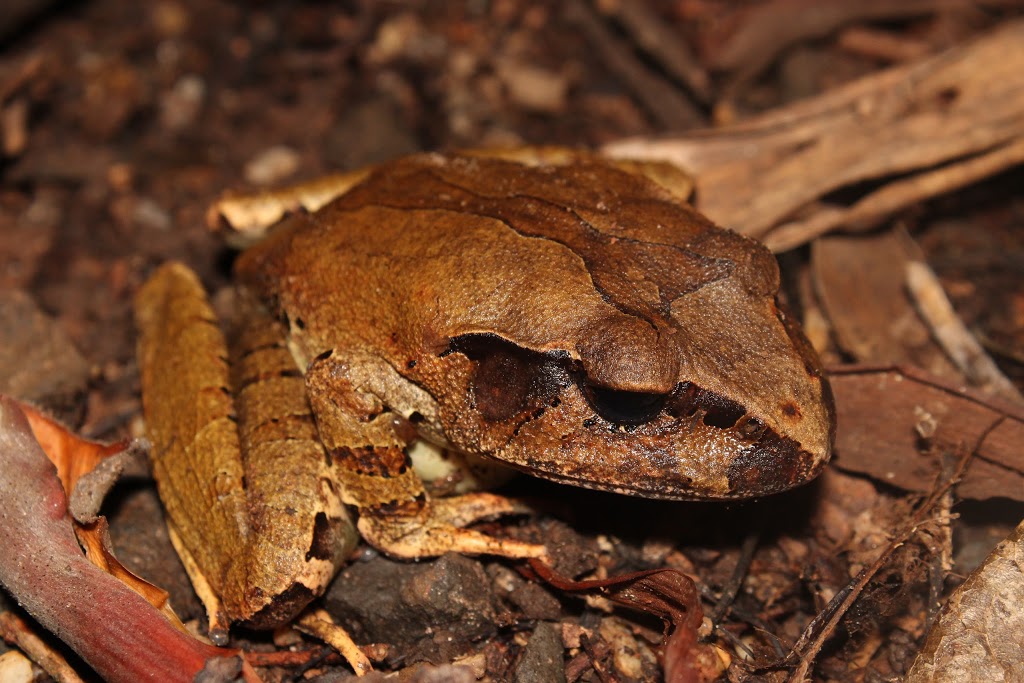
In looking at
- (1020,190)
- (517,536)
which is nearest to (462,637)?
(517,536)

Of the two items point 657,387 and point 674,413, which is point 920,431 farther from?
point 657,387

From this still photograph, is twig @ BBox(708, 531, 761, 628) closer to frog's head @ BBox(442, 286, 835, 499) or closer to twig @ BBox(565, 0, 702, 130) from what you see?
frog's head @ BBox(442, 286, 835, 499)

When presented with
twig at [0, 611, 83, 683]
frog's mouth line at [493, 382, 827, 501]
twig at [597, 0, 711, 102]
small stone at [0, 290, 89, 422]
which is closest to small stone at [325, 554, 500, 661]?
frog's mouth line at [493, 382, 827, 501]

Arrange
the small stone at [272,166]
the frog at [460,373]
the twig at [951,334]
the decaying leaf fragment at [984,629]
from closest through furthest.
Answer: the decaying leaf fragment at [984,629], the frog at [460,373], the twig at [951,334], the small stone at [272,166]

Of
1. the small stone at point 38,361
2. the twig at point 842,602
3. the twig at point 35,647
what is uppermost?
the twig at point 842,602

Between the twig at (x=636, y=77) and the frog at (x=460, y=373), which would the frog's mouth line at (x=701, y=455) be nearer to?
the frog at (x=460, y=373)

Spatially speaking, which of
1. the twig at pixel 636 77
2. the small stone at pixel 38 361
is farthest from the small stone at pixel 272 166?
the twig at pixel 636 77
